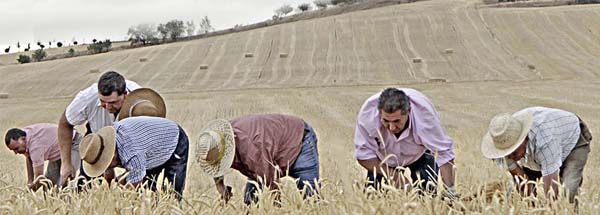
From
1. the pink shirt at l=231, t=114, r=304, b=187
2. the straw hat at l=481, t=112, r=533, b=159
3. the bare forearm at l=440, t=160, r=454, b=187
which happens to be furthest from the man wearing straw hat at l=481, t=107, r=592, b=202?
the pink shirt at l=231, t=114, r=304, b=187

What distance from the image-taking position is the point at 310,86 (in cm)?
2722

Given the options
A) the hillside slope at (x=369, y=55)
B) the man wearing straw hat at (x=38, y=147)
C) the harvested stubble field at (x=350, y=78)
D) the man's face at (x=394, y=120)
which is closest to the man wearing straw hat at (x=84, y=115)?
the man wearing straw hat at (x=38, y=147)

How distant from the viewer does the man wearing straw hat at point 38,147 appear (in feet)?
23.7

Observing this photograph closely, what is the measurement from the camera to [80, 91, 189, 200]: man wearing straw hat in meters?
5.38

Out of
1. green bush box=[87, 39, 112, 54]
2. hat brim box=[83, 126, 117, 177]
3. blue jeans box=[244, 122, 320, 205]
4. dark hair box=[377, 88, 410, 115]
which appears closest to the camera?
dark hair box=[377, 88, 410, 115]

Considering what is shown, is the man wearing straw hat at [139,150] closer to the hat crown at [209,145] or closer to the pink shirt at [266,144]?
the hat crown at [209,145]

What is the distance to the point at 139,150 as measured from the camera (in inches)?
220

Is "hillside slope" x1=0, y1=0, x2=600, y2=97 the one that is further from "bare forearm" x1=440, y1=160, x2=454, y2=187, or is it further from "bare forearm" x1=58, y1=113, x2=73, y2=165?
"bare forearm" x1=440, y1=160, x2=454, y2=187

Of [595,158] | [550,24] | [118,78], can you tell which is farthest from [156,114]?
[550,24]

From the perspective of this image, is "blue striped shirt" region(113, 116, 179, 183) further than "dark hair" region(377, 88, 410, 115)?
Yes

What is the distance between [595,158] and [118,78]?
20.3ft

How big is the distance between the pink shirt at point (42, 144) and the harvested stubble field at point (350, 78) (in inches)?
31.9

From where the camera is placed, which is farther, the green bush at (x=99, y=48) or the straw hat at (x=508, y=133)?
the green bush at (x=99, y=48)

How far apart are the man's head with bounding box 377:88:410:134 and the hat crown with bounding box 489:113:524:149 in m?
0.65
